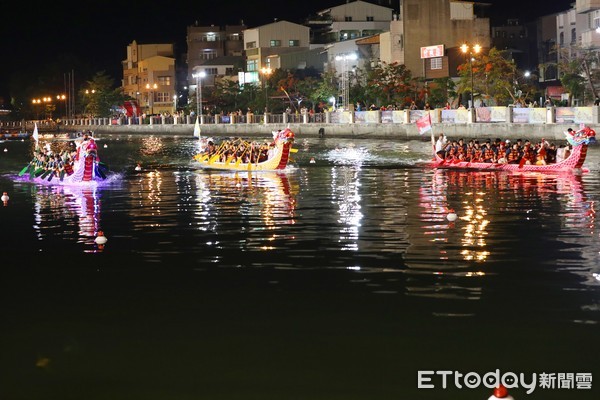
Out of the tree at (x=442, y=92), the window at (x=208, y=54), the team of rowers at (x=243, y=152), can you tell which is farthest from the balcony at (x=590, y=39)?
the window at (x=208, y=54)

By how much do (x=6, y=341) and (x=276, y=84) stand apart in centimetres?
9087

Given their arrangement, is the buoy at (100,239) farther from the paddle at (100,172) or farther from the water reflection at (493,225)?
the paddle at (100,172)

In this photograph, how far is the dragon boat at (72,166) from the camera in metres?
35.6

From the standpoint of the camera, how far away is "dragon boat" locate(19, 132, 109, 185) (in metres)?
35.6

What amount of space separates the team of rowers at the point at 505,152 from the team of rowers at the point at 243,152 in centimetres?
749

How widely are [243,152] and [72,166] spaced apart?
8102mm

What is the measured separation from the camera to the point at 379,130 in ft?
223

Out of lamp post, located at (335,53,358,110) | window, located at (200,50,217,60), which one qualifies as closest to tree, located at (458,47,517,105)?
lamp post, located at (335,53,358,110)

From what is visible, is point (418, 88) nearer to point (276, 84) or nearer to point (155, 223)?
point (276, 84)

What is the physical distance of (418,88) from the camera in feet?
269

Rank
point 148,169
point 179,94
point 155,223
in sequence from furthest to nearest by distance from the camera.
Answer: point 179,94, point 148,169, point 155,223

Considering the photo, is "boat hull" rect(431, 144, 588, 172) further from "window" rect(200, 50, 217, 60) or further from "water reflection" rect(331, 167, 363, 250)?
"window" rect(200, 50, 217, 60)

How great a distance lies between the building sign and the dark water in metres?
54.2

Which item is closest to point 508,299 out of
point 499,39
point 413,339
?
point 413,339
